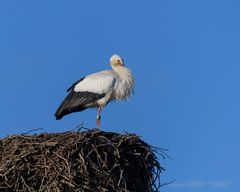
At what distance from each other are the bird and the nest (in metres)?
2.82

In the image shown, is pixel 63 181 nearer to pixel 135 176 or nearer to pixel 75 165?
pixel 75 165

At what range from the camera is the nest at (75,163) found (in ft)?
28.3

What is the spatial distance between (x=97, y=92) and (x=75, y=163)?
3.68 m

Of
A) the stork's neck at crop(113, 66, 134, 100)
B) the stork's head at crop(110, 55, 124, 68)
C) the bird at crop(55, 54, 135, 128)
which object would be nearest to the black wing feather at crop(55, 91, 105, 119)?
the bird at crop(55, 54, 135, 128)

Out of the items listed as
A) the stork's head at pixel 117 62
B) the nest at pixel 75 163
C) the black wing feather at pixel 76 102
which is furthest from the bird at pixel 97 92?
the nest at pixel 75 163

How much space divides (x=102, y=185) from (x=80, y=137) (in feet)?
2.02

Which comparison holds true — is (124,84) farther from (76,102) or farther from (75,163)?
(75,163)

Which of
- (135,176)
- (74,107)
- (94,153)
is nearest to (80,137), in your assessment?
(94,153)

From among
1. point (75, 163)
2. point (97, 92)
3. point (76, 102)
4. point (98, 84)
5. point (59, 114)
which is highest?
point (98, 84)

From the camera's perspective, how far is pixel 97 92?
12305mm

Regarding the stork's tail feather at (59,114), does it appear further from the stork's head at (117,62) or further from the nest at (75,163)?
the nest at (75,163)

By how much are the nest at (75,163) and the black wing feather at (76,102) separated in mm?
2731

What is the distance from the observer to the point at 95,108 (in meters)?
12.6

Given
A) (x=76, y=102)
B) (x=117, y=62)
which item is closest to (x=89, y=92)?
(x=76, y=102)
